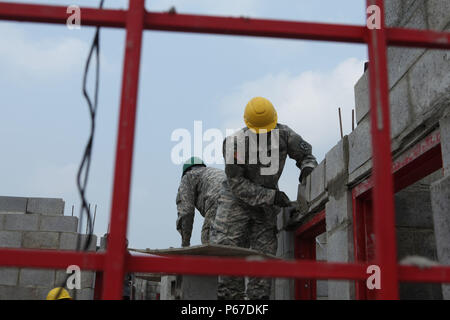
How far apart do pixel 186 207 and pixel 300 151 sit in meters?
2.22

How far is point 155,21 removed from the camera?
68.4 inches

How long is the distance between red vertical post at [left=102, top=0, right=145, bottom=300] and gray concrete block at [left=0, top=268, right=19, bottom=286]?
6.90 m

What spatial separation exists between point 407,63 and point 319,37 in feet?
6.70

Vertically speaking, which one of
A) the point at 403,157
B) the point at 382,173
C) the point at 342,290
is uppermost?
the point at 403,157

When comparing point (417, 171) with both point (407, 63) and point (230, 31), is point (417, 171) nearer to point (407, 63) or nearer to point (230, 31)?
point (407, 63)

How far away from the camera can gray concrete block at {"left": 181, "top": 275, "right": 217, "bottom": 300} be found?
3.29m

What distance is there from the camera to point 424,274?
1544 millimetres

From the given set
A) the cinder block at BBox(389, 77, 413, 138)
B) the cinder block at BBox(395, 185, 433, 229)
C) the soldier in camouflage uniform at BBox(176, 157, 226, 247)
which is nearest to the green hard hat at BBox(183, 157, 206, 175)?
the soldier in camouflage uniform at BBox(176, 157, 226, 247)

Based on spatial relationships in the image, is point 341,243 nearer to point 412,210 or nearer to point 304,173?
point 412,210

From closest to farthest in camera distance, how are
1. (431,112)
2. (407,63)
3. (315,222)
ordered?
(431,112) → (407,63) → (315,222)

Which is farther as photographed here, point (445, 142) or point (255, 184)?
point (255, 184)

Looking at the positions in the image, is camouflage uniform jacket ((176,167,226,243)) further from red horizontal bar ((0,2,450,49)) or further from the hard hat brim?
red horizontal bar ((0,2,450,49))

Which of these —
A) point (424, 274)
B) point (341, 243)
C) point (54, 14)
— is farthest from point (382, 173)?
point (341, 243)
